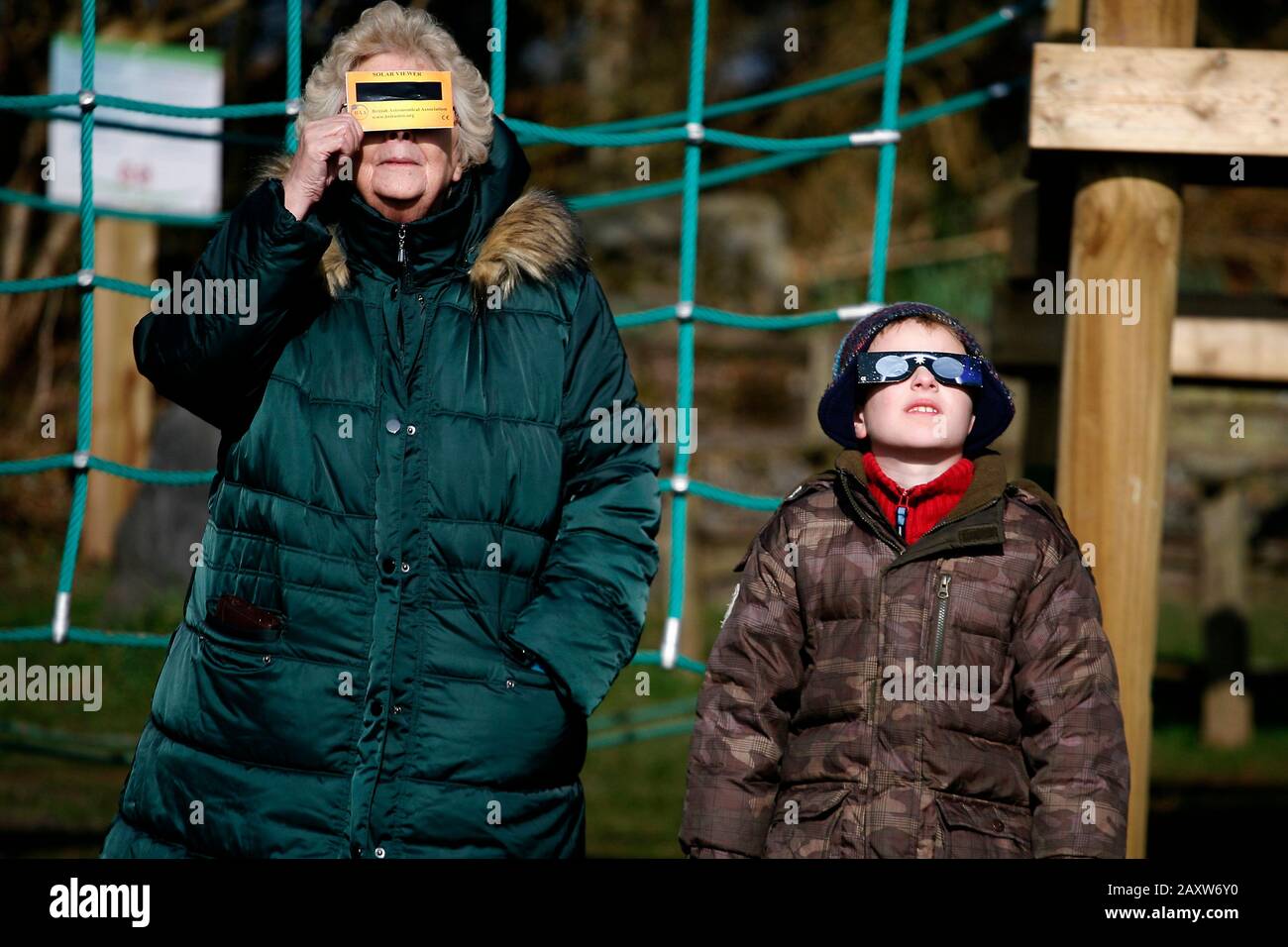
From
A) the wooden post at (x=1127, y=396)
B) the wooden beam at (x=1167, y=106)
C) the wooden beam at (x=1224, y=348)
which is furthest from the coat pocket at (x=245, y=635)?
the wooden beam at (x=1224, y=348)

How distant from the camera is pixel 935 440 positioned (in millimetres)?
2289

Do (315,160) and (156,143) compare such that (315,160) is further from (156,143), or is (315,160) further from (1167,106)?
(156,143)

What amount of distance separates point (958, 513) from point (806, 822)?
0.45 metres

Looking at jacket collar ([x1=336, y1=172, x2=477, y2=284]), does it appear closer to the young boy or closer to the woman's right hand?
the woman's right hand

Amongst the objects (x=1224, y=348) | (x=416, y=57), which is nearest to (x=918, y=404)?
(x=416, y=57)

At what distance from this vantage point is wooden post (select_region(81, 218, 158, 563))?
23.1 feet

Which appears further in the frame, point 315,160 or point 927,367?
point 927,367

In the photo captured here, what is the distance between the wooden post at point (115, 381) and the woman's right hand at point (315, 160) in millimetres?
5105

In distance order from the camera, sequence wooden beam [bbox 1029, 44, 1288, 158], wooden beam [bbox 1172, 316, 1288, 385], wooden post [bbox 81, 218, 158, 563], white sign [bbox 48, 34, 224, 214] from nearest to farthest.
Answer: wooden beam [bbox 1029, 44, 1288, 158] < wooden beam [bbox 1172, 316, 1288, 385] < white sign [bbox 48, 34, 224, 214] < wooden post [bbox 81, 218, 158, 563]

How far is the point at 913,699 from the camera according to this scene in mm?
2186

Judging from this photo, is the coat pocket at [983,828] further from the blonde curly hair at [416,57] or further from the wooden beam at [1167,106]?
the wooden beam at [1167,106]

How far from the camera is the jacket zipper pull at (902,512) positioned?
2291 millimetres

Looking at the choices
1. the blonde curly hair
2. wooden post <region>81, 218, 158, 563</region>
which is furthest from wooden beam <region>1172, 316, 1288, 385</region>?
wooden post <region>81, 218, 158, 563</region>

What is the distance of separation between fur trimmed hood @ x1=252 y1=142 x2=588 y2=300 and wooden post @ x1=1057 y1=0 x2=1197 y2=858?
1.03 m
